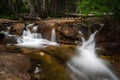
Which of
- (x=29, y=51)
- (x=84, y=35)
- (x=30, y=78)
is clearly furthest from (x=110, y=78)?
(x=84, y=35)

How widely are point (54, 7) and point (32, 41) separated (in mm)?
18883

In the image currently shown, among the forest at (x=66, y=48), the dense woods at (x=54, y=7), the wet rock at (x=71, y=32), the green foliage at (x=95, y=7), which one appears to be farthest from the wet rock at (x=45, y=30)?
the green foliage at (x=95, y=7)

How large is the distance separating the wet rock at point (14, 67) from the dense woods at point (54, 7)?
6.11 meters

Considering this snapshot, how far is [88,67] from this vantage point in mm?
11633

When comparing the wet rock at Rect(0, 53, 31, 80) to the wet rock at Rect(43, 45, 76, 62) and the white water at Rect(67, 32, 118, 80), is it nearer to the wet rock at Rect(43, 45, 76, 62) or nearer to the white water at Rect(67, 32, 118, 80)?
the wet rock at Rect(43, 45, 76, 62)

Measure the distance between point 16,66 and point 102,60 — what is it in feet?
16.6

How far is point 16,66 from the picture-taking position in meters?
9.87

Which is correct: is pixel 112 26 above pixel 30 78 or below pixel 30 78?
above

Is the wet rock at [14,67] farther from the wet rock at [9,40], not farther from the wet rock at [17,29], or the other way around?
the wet rock at [17,29]

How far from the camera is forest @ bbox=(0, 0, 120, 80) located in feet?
33.0

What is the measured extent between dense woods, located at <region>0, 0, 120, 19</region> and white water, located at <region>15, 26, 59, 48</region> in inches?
128

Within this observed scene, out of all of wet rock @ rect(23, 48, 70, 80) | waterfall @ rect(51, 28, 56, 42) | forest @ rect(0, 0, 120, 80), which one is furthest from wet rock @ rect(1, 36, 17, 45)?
wet rock @ rect(23, 48, 70, 80)

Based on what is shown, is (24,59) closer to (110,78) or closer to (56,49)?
(56,49)

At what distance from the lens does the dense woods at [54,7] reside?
14930mm
